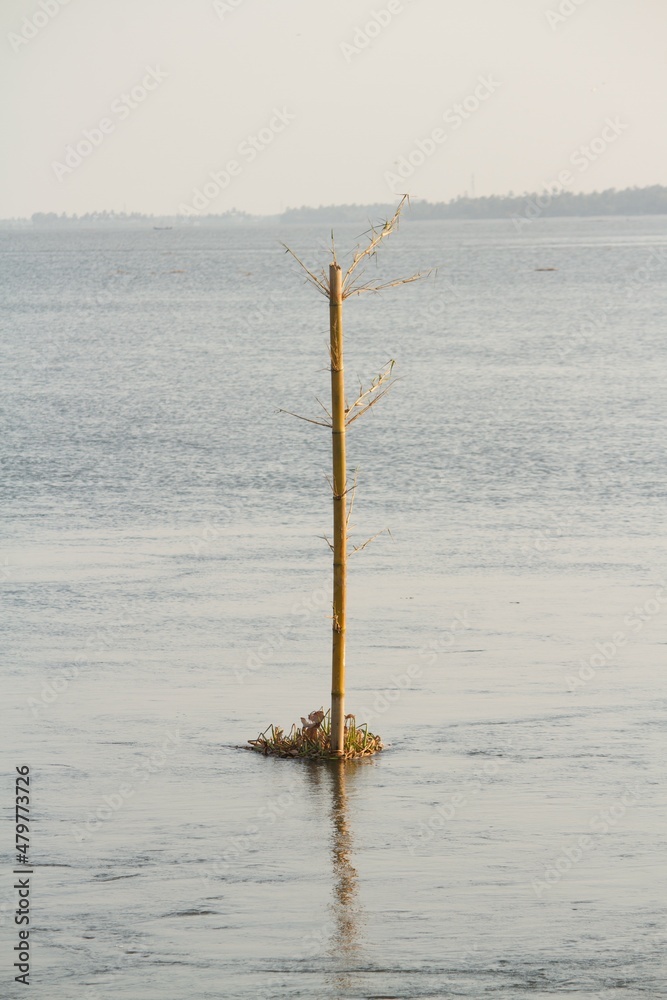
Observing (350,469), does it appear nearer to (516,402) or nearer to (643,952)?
(516,402)

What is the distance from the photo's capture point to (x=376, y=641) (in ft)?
49.4

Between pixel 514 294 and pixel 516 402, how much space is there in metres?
55.9

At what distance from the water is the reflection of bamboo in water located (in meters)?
0.03

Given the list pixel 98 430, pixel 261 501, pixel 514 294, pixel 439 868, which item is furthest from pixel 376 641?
pixel 514 294

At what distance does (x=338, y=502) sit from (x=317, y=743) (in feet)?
6.25
